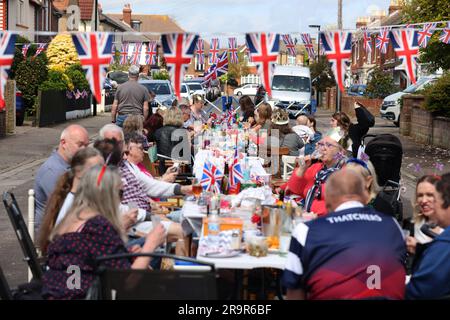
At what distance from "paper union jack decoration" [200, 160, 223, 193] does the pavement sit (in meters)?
2.08

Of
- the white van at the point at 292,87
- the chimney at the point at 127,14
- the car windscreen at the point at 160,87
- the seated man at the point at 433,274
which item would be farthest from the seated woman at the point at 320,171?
the chimney at the point at 127,14

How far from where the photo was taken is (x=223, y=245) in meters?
5.96

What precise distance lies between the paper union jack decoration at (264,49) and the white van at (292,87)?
28.0 metres

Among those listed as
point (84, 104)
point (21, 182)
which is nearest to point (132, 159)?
point (21, 182)

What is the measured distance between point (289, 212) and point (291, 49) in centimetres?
1907

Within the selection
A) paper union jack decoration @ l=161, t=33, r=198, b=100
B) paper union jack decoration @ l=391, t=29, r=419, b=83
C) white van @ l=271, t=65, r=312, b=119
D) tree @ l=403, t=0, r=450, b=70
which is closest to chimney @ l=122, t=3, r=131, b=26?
white van @ l=271, t=65, r=312, b=119

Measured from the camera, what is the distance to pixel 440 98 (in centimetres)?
2484

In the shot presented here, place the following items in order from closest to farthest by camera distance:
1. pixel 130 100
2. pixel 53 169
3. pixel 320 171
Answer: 1. pixel 53 169
2. pixel 320 171
3. pixel 130 100

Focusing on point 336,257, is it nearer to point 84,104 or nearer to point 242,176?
point 242,176

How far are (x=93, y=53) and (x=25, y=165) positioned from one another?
1092cm

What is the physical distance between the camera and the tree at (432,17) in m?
21.6

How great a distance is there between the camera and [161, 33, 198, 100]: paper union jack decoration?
32.0 feet

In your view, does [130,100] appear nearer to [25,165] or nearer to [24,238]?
[25,165]

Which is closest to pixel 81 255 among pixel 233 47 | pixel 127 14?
pixel 233 47
